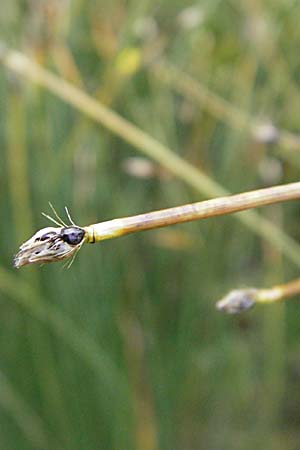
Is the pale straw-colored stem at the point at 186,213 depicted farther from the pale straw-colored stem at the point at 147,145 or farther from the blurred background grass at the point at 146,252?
the blurred background grass at the point at 146,252

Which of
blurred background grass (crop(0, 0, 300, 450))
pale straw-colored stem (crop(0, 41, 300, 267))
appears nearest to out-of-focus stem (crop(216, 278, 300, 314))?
pale straw-colored stem (crop(0, 41, 300, 267))

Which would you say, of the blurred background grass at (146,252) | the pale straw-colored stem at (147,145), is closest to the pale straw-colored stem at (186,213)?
the pale straw-colored stem at (147,145)

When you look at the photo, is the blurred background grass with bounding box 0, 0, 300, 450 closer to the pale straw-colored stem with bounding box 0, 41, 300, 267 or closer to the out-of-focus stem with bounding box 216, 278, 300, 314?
the pale straw-colored stem with bounding box 0, 41, 300, 267

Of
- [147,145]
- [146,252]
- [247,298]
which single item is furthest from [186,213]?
[146,252]

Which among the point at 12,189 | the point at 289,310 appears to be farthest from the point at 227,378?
the point at 12,189

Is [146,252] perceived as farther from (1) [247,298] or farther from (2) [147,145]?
(1) [247,298]
